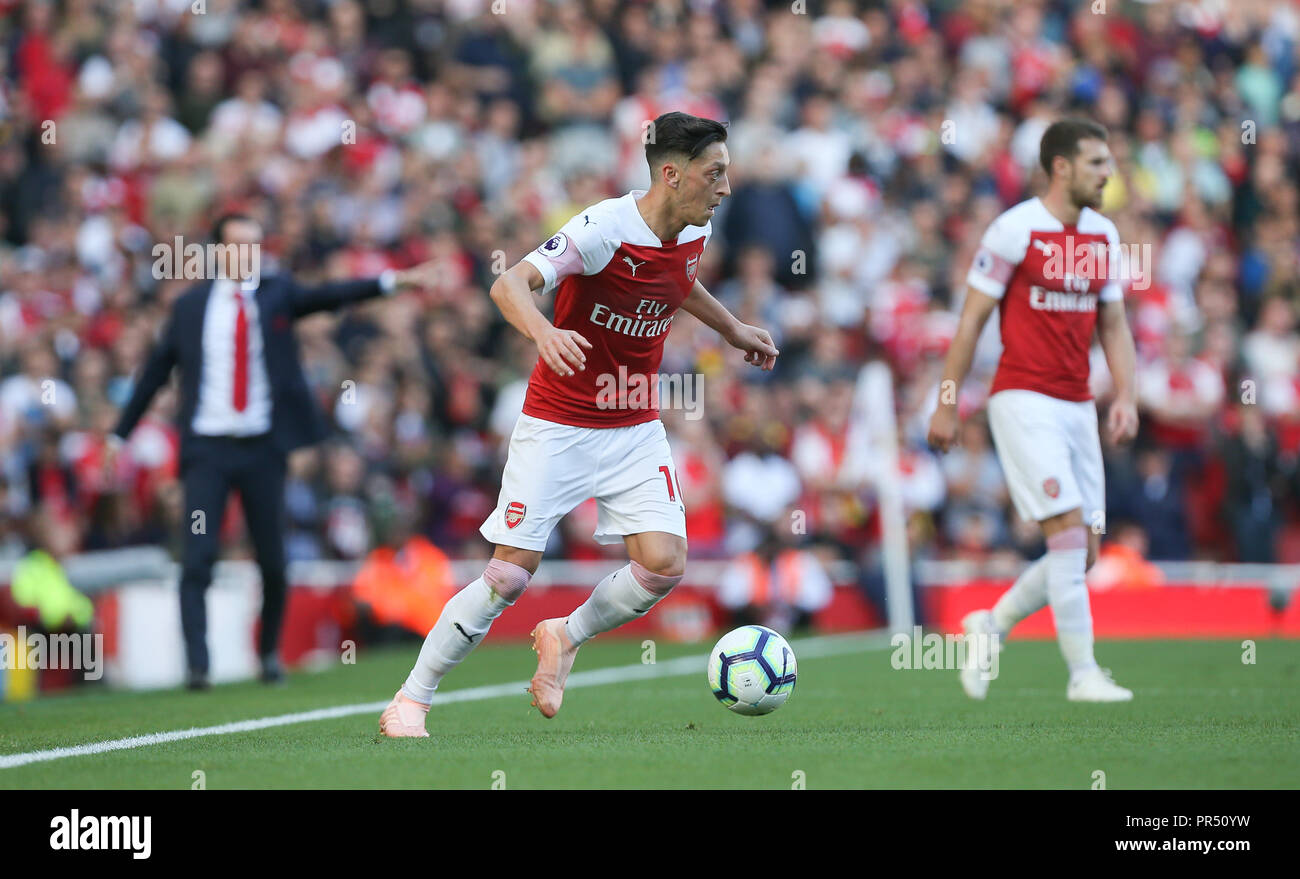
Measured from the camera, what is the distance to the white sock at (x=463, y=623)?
6.52 metres

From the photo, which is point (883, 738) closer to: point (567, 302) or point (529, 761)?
point (529, 761)

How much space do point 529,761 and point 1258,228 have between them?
13.8 m

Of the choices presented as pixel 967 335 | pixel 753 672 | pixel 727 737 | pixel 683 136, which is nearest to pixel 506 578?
pixel 727 737

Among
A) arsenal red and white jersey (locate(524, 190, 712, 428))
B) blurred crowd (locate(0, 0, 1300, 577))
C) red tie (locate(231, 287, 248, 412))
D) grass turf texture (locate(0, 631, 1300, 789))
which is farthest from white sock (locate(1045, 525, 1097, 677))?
blurred crowd (locate(0, 0, 1300, 577))

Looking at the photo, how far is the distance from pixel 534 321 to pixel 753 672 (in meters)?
1.86

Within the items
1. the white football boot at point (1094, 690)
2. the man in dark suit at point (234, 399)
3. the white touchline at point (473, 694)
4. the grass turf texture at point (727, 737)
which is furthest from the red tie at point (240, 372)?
the white football boot at point (1094, 690)

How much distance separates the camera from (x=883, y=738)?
6375mm

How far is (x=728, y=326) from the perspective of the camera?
704 centimetres

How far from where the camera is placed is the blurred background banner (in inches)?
556

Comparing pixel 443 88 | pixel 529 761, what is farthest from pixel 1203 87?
pixel 529 761

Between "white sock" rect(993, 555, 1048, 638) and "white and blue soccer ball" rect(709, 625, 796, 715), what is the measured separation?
5.48 ft

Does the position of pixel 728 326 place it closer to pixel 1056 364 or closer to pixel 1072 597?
pixel 1056 364

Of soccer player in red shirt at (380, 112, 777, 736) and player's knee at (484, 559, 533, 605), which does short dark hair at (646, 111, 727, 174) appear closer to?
soccer player in red shirt at (380, 112, 777, 736)
